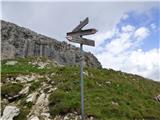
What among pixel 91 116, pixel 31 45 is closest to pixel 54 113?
pixel 91 116

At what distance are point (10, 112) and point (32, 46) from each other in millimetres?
52289

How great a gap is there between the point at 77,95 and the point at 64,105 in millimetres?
1979

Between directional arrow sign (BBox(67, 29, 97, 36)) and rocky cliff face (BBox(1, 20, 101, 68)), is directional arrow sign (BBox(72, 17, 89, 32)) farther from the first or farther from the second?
rocky cliff face (BBox(1, 20, 101, 68))

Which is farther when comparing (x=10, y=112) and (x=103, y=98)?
(x=103, y=98)

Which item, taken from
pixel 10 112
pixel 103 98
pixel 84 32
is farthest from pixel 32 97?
pixel 84 32

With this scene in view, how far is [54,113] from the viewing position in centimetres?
2584

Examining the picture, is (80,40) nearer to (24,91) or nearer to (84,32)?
(84,32)

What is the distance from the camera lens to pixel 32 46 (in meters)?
78.2

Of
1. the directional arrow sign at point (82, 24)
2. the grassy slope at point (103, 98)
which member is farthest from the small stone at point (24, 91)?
the directional arrow sign at point (82, 24)

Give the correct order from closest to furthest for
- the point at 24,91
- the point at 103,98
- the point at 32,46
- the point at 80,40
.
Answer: the point at 80,40, the point at 103,98, the point at 24,91, the point at 32,46

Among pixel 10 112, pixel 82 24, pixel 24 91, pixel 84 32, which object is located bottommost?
pixel 10 112

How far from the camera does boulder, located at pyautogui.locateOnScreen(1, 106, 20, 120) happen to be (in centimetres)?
2595

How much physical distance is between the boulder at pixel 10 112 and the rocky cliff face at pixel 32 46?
45461mm

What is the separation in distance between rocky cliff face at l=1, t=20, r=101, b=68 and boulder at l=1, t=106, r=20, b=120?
4546 cm
